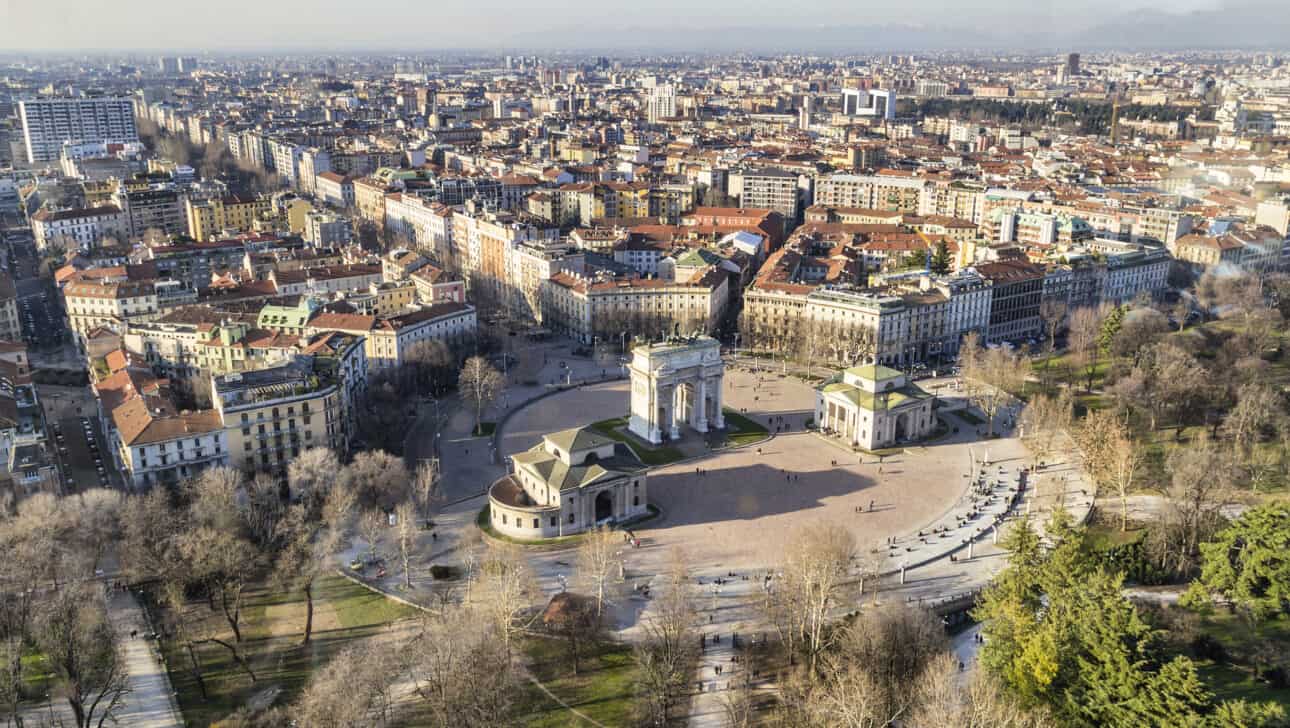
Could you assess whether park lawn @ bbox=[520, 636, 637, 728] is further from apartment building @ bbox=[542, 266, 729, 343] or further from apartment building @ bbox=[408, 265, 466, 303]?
apartment building @ bbox=[408, 265, 466, 303]

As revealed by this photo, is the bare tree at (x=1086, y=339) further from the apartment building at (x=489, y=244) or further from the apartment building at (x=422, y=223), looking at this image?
the apartment building at (x=422, y=223)

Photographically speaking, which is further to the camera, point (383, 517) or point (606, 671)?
point (383, 517)

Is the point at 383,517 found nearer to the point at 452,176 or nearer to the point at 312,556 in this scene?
the point at 312,556

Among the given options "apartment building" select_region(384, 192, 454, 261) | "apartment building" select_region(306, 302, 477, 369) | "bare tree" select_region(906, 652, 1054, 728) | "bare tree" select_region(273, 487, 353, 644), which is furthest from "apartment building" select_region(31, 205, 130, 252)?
"bare tree" select_region(906, 652, 1054, 728)

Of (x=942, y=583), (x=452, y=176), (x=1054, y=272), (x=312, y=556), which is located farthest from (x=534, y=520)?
(x=452, y=176)

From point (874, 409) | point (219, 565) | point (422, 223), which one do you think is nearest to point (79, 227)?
point (422, 223)

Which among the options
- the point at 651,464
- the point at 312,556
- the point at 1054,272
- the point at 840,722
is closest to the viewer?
the point at 840,722
